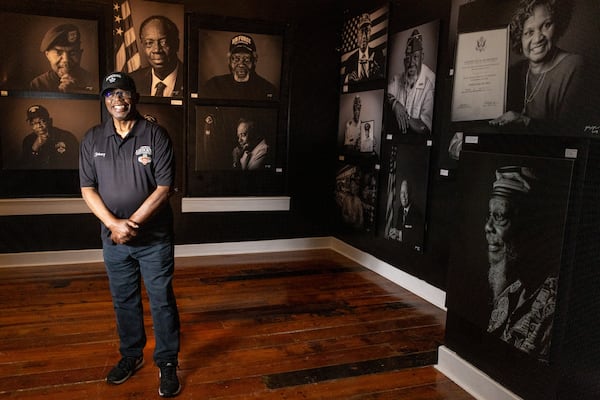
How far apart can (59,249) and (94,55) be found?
2030mm

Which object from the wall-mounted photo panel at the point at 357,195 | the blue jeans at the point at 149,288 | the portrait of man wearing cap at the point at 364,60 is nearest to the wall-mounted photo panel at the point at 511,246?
the blue jeans at the point at 149,288

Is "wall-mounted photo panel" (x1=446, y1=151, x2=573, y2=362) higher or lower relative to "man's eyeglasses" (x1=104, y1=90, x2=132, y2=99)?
lower

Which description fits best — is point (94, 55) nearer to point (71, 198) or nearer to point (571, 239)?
point (71, 198)

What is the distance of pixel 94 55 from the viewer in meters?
4.73

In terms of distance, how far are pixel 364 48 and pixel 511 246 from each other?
325cm

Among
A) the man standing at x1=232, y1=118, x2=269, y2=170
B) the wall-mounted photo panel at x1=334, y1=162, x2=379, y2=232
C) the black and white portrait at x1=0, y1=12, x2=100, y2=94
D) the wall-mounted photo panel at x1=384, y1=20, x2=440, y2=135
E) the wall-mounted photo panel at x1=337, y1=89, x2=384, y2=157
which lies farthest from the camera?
the man standing at x1=232, y1=118, x2=269, y2=170

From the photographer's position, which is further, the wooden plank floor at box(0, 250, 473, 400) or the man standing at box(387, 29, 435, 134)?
the man standing at box(387, 29, 435, 134)

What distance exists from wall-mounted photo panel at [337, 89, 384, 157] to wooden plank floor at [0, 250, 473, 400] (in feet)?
4.49

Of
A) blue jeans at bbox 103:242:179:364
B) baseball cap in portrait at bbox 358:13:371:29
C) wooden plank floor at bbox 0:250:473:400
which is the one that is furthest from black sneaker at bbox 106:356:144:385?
baseball cap in portrait at bbox 358:13:371:29

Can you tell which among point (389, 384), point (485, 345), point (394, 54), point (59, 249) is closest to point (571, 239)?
point (485, 345)

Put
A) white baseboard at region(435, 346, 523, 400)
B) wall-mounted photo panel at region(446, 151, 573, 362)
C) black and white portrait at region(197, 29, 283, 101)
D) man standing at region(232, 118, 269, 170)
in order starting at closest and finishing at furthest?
wall-mounted photo panel at region(446, 151, 573, 362), white baseboard at region(435, 346, 523, 400), black and white portrait at region(197, 29, 283, 101), man standing at region(232, 118, 269, 170)

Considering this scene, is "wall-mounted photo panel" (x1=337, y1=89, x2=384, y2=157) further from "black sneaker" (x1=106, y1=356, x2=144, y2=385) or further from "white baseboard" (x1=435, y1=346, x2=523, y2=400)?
"black sneaker" (x1=106, y1=356, x2=144, y2=385)

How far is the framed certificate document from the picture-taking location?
3.21 m

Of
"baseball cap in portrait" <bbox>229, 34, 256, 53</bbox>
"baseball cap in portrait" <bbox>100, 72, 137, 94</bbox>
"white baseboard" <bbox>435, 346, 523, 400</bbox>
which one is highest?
"baseball cap in portrait" <bbox>229, 34, 256, 53</bbox>
